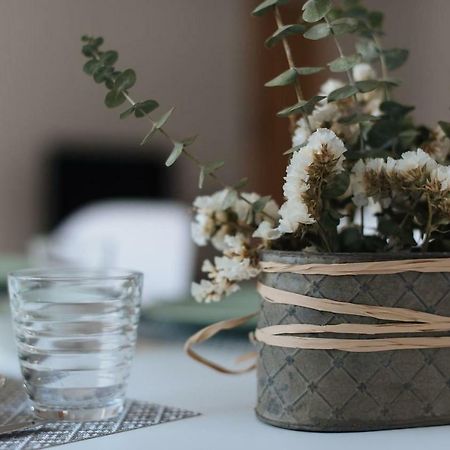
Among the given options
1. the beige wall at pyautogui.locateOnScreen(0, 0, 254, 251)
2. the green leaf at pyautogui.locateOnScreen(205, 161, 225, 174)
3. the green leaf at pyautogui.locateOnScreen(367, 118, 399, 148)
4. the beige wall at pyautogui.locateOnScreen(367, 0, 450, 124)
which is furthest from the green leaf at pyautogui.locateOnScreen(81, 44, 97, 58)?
the beige wall at pyautogui.locateOnScreen(367, 0, 450, 124)

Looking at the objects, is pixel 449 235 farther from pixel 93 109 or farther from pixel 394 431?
pixel 93 109

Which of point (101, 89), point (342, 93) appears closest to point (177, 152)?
point (342, 93)

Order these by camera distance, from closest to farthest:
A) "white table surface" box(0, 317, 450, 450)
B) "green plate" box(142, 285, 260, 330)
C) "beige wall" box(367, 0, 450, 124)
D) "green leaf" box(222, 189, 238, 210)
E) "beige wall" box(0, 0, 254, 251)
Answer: "white table surface" box(0, 317, 450, 450) < "green leaf" box(222, 189, 238, 210) < "green plate" box(142, 285, 260, 330) < "beige wall" box(0, 0, 254, 251) < "beige wall" box(367, 0, 450, 124)

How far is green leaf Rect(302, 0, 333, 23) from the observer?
0.64m

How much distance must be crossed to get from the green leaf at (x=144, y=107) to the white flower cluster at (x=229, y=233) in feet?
0.27

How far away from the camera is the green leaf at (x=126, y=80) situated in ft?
2.18

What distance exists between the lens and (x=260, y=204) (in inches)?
26.6

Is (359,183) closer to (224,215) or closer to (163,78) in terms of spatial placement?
(224,215)

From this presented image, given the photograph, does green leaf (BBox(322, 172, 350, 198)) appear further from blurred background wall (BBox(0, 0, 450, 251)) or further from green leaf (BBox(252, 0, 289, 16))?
blurred background wall (BBox(0, 0, 450, 251))

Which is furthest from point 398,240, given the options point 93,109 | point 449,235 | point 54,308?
point 93,109

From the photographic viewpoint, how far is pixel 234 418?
68 cm

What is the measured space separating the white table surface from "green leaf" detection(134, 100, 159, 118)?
0.23 m

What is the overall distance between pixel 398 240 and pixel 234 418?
7.2 inches

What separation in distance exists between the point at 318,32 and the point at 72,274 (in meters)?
0.28
